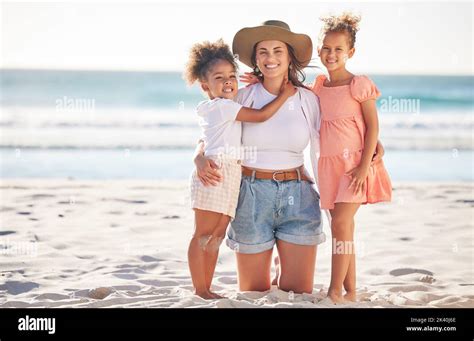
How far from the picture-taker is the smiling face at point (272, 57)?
477 cm

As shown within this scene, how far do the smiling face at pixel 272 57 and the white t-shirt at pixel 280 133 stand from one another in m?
0.15

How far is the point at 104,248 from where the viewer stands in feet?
21.5

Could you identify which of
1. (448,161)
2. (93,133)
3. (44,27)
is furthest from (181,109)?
(448,161)

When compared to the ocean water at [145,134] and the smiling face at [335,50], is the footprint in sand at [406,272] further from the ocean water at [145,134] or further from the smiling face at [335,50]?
the ocean water at [145,134]

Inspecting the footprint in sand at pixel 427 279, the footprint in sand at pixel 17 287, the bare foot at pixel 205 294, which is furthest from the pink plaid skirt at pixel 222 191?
the footprint in sand at pixel 427 279

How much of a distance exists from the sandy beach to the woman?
30 cm

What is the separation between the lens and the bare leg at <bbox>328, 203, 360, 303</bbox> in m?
4.57

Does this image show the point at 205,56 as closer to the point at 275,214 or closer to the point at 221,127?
the point at 221,127

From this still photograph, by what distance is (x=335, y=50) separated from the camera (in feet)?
15.1

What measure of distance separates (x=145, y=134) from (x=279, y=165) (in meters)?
12.4

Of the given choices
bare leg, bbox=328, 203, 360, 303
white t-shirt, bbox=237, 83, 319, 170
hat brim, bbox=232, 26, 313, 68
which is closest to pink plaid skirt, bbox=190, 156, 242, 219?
white t-shirt, bbox=237, 83, 319, 170

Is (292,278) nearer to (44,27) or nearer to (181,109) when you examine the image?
(181,109)

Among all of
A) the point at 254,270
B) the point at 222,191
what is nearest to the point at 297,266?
the point at 254,270
